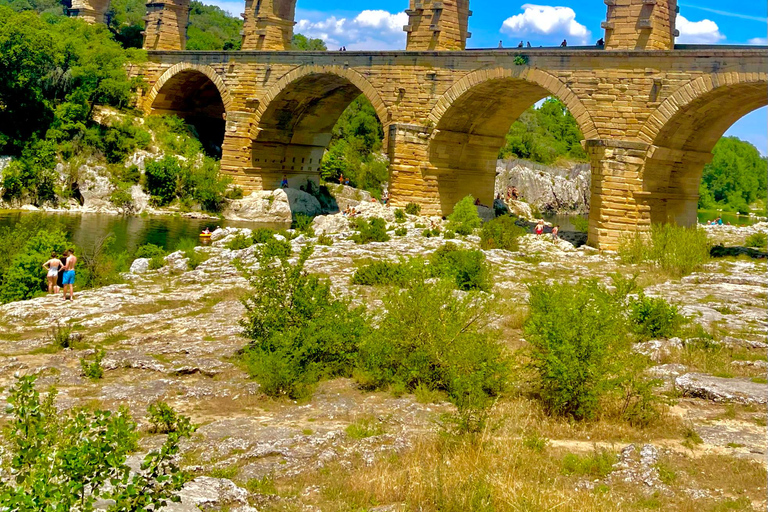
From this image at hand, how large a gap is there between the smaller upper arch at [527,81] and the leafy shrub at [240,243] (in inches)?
371

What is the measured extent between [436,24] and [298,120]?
34.1 feet

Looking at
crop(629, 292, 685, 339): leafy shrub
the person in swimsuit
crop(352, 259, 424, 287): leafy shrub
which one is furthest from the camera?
crop(352, 259, 424, 287): leafy shrub

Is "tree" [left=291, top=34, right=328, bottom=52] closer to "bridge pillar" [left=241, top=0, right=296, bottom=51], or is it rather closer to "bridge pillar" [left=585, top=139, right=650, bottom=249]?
"bridge pillar" [left=241, top=0, right=296, bottom=51]

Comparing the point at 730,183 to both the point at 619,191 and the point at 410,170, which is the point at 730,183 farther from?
the point at 619,191

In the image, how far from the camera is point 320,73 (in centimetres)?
3097

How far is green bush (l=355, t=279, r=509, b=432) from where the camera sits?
28.5 feet

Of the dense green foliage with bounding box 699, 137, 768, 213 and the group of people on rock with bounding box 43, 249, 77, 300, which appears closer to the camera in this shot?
the group of people on rock with bounding box 43, 249, 77, 300

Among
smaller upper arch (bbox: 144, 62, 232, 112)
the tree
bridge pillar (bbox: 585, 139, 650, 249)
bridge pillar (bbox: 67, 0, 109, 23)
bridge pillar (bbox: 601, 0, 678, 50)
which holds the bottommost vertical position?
bridge pillar (bbox: 585, 139, 650, 249)

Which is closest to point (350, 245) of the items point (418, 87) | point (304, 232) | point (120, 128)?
point (304, 232)

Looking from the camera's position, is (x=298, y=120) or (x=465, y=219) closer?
(x=465, y=219)

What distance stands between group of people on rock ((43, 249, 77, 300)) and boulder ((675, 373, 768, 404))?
989 cm

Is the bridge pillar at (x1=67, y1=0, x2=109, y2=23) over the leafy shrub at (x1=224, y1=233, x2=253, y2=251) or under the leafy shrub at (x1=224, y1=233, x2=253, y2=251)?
over

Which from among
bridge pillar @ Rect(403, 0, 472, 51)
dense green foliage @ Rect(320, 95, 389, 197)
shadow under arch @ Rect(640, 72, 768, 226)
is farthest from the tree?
shadow under arch @ Rect(640, 72, 768, 226)

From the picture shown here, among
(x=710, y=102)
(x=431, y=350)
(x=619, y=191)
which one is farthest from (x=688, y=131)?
(x=431, y=350)
